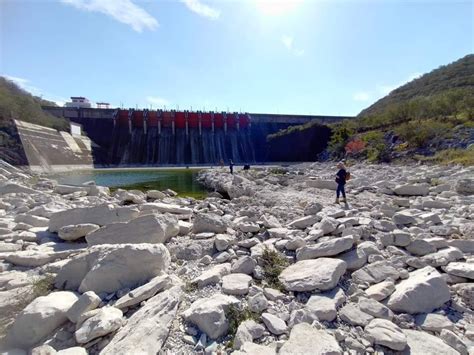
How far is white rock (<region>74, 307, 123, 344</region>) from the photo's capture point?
8.25 feet

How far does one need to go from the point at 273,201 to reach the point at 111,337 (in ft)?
25.7

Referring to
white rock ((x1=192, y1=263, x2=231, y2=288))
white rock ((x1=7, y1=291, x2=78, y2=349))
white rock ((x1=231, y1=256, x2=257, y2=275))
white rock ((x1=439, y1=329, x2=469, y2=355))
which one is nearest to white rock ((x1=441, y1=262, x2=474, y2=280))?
white rock ((x1=439, y1=329, x2=469, y2=355))

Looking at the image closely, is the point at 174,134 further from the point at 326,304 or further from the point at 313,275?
the point at 326,304

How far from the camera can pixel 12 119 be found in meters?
35.7

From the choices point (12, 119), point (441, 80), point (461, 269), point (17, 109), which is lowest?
point (461, 269)

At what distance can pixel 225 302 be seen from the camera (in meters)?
3.08

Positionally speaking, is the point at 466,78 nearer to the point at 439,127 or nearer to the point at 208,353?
the point at 439,127

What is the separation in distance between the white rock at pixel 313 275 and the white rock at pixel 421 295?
2.22 feet

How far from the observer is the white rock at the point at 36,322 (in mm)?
2611

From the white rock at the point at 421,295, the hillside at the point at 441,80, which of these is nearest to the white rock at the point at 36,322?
the white rock at the point at 421,295

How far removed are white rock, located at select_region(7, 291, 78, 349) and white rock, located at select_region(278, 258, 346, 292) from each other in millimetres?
2810

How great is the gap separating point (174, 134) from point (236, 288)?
67066mm

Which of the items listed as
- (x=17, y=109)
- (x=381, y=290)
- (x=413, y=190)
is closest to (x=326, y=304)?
(x=381, y=290)

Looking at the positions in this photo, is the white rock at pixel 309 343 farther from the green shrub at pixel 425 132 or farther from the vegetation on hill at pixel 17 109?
the vegetation on hill at pixel 17 109
